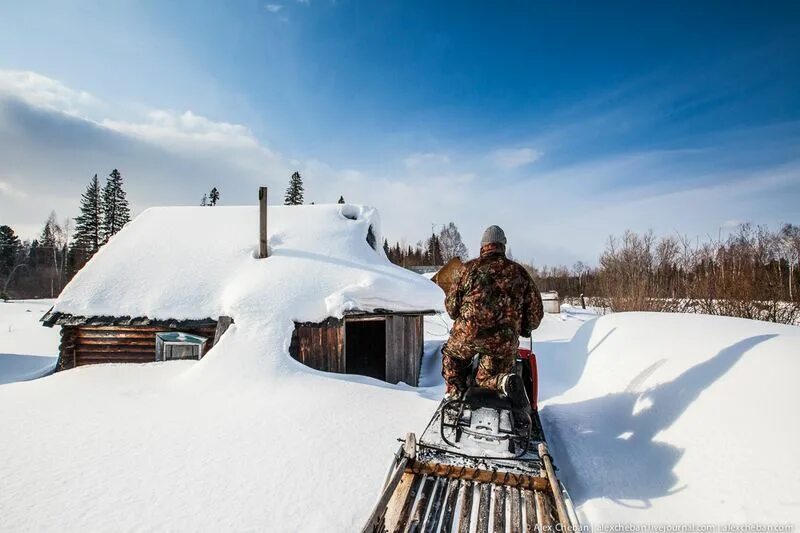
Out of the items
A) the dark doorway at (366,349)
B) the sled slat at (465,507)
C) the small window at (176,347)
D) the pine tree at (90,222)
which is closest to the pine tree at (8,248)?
the pine tree at (90,222)

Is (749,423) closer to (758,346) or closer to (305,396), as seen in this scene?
(758,346)

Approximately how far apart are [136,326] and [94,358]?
1.57m

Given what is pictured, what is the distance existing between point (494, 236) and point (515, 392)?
1694mm

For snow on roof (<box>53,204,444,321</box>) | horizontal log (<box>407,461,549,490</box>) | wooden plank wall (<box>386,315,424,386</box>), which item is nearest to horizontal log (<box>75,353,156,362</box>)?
snow on roof (<box>53,204,444,321</box>)

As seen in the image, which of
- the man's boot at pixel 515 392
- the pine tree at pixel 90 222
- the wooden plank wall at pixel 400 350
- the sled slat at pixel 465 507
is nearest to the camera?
the sled slat at pixel 465 507

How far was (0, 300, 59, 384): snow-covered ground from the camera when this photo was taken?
13008 mm

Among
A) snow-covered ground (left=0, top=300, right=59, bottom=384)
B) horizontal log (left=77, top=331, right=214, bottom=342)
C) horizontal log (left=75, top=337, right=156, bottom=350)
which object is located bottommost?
snow-covered ground (left=0, top=300, right=59, bottom=384)

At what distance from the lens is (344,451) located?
458cm

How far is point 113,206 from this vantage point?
41.7 m

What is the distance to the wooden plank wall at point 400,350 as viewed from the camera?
8.85 meters

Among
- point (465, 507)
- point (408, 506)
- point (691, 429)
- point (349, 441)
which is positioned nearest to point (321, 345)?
point (349, 441)

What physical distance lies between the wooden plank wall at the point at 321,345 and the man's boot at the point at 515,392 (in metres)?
5.17

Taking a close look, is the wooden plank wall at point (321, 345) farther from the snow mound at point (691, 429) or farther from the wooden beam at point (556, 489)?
the wooden beam at point (556, 489)

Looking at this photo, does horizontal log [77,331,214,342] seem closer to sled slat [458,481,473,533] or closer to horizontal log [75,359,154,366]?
horizontal log [75,359,154,366]
